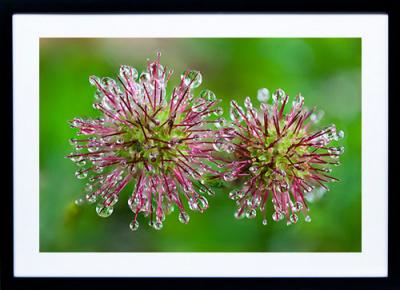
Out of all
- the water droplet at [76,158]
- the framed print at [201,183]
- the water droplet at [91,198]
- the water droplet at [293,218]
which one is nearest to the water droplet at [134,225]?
the framed print at [201,183]

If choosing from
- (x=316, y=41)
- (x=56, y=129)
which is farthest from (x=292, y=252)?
(x=56, y=129)

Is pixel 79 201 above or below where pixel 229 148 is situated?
below

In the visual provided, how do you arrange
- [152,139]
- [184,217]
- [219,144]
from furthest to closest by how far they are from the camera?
1. [184,217]
2. [219,144]
3. [152,139]

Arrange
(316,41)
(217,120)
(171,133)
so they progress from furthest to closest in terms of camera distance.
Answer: (316,41) < (217,120) < (171,133)

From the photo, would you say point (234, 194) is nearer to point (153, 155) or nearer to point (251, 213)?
point (251, 213)

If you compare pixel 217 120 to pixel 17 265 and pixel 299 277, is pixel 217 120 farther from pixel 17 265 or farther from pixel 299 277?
pixel 17 265

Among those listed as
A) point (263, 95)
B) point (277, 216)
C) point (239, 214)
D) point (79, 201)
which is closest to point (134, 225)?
point (79, 201)

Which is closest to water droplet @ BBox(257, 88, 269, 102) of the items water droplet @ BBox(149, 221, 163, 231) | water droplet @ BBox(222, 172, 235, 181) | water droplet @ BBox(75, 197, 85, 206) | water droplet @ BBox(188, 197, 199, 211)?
water droplet @ BBox(222, 172, 235, 181)
